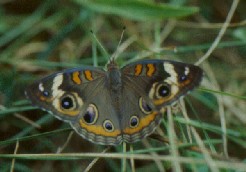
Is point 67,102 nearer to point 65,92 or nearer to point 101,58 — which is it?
point 65,92

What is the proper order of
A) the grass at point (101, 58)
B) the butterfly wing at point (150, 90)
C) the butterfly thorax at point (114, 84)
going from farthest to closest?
the grass at point (101, 58)
the butterfly thorax at point (114, 84)
the butterfly wing at point (150, 90)

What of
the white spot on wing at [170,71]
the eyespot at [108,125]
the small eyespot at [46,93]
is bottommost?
the eyespot at [108,125]

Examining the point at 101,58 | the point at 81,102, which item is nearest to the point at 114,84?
the point at 81,102

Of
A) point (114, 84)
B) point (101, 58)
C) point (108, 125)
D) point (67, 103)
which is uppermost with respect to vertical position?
point (101, 58)

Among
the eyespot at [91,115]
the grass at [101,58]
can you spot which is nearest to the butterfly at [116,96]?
the eyespot at [91,115]

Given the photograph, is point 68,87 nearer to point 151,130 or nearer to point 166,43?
point 151,130

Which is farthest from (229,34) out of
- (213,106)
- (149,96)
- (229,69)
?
(149,96)

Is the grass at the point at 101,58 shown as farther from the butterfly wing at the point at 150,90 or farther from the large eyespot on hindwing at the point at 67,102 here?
the large eyespot on hindwing at the point at 67,102
